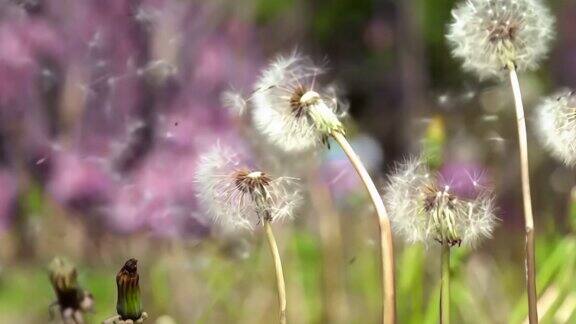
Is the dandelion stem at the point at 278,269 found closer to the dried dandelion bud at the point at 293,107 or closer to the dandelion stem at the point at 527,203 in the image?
the dried dandelion bud at the point at 293,107

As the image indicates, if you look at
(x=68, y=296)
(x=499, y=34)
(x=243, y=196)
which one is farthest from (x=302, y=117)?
(x=68, y=296)

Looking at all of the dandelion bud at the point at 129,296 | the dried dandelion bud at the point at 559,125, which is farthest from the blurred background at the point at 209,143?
the dandelion bud at the point at 129,296

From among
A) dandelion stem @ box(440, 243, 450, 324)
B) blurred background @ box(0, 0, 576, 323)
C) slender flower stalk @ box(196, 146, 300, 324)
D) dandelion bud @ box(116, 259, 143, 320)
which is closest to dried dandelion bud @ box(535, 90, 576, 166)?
blurred background @ box(0, 0, 576, 323)

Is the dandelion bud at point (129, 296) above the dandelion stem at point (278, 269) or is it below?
below

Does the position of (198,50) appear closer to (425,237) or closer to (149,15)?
(149,15)

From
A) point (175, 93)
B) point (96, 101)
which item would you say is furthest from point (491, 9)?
point (96, 101)
